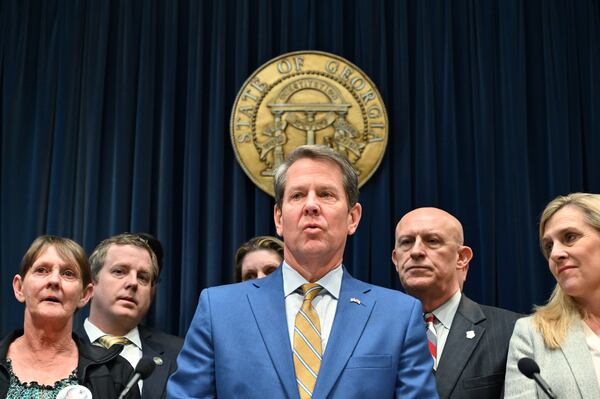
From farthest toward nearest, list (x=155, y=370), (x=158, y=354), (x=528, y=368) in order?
(x=158, y=354)
(x=155, y=370)
(x=528, y=368)

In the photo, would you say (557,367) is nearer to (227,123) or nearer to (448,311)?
(448,311)

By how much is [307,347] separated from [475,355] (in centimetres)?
95

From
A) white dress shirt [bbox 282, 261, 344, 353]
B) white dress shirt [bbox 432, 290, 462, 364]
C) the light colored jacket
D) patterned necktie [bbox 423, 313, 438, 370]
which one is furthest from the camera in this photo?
white dress shirt [bbox 432, 290, 462, 364]

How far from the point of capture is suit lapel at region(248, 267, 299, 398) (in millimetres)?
2059

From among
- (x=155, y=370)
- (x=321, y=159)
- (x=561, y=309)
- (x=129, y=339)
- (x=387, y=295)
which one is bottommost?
(x=155, y=370)

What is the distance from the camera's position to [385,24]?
4.55m

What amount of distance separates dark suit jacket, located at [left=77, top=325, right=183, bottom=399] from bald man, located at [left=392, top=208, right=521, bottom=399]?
1044 mm

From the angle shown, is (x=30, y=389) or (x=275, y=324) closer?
(x=275, y=324)

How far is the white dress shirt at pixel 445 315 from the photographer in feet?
9.87

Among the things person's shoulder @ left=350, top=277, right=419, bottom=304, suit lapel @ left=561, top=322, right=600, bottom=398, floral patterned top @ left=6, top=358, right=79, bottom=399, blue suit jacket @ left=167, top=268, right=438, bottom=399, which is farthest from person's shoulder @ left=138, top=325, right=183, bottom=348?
suit lapel @ left=561, top=322, right=600, bottom=398

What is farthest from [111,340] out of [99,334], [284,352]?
[284,352]

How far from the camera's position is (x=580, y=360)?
8.26ft

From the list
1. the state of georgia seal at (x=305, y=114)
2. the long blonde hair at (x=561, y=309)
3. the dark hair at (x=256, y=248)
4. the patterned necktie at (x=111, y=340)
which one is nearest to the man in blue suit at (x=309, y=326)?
the long blonde hair at (x=561, y=309)

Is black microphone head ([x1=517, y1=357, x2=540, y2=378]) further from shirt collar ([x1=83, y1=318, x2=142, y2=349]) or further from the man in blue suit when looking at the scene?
shirt collar ([x1=83, y1=318, x2=142, y2=349])
